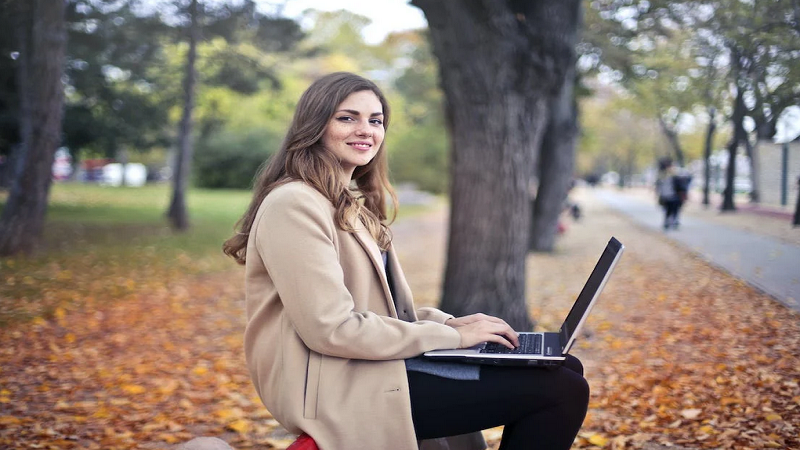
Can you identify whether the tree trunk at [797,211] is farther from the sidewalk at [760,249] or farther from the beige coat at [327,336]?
the beige coat at [327,336]

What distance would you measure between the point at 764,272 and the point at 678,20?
7.41 ft

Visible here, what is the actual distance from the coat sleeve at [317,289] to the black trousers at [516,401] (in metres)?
0.18

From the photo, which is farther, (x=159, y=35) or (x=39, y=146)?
(x=159, y=35)

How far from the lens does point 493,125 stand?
19.9 feet

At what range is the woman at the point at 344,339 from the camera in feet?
7.43

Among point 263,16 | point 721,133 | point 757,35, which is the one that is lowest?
point 721,133

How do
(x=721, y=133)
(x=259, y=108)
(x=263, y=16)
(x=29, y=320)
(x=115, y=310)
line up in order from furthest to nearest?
(x=259, y=108), (x=263, y=16), (x=115, y=310), (x=29, y=320), (x=721, y=133)

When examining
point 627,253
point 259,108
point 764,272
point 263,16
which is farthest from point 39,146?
point 259,108

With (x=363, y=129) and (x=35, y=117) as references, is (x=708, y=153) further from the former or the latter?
(x=35, y=117)

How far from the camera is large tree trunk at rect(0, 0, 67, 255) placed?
544 centimetres

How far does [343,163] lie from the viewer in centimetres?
273

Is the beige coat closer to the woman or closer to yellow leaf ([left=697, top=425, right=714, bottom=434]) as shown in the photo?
the woman

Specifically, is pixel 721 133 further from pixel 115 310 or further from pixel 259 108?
pixel 259 108

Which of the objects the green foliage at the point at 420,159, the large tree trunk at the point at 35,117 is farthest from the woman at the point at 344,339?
the green foliage at the point at 420,159
